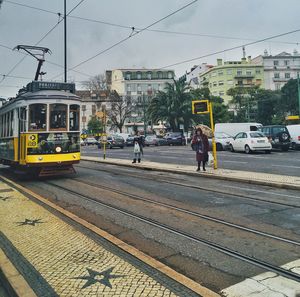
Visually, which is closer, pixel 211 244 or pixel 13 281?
pixel 13 281

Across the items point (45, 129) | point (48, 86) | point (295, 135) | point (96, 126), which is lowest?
point (295, 135)

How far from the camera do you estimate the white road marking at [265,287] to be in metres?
3.62

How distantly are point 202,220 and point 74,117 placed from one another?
27.3 ft

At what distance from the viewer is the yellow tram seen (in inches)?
492

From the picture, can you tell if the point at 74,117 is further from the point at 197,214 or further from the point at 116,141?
the point at 116,141

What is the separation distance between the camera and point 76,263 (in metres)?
4.50

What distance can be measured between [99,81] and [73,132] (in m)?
59.7

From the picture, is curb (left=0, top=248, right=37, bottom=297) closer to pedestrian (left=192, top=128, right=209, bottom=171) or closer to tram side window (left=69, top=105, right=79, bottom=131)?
tram side window (left=69, top=105, right=79, bottom=131)

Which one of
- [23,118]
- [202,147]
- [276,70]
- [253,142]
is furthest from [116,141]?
[276,70]

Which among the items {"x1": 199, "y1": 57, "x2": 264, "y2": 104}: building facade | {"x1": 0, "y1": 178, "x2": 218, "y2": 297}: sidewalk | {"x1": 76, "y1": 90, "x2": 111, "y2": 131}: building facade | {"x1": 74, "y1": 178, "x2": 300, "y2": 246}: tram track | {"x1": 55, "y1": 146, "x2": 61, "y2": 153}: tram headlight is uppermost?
{"x1": 199, "y1": 57, "x2": 264, "y2": 104}: building facade

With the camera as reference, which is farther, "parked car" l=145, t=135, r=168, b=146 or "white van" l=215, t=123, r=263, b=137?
"parked car" l=145, t=135, r=168, b=146

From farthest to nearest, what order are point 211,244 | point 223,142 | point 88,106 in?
point 88,106
point 223,142
point 211,244

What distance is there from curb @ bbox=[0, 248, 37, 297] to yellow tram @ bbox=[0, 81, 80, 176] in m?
8.35

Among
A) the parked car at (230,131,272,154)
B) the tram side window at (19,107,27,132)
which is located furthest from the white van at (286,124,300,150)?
the tram side window at (19,107,27,132)
